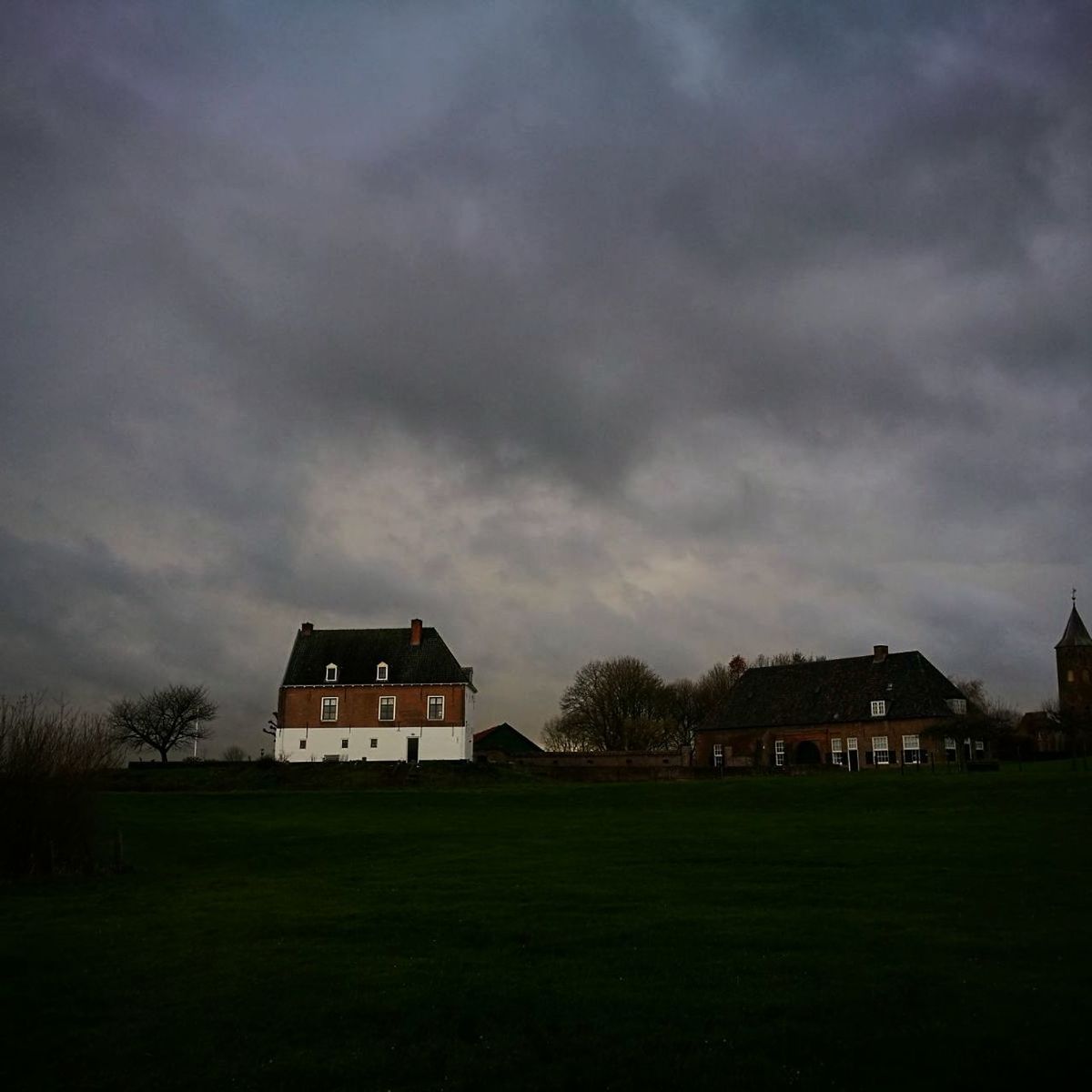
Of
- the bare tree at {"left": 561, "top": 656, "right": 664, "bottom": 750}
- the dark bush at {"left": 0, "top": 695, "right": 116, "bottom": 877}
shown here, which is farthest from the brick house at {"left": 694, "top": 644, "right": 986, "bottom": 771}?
the dark bush at {"left": 0, "top": 695, "right": 116, "bottom": 877}

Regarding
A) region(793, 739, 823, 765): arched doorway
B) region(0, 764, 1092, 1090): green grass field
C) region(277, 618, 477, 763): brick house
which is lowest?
region(0, 764, 1092, 1090): green grass field

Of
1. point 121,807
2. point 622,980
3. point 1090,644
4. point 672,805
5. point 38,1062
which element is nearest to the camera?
point 38,1062

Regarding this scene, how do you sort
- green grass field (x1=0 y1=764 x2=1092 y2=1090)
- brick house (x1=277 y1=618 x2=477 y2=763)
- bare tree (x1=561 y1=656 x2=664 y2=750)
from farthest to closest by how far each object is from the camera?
bare tree (x1=561 y1=656 x2=664 y2=750) < brick house (x1=277 y1=618 x2=477 y2=763) < green grass field (x1=0 y1=764 x2=1092 y2=1090)

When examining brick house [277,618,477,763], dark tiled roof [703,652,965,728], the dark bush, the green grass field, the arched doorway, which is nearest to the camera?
the green grass field

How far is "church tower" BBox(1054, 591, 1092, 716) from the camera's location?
4385 inches

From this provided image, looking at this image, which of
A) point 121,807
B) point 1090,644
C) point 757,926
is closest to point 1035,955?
Answer: point 757,926

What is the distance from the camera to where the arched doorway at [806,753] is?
78.7m

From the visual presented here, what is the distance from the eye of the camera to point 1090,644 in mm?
112188

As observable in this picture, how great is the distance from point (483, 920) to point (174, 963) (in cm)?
514

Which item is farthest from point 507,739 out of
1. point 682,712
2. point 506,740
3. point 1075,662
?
point 1075,662

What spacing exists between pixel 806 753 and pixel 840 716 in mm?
4346

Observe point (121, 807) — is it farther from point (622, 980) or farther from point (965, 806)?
point (622, 980)

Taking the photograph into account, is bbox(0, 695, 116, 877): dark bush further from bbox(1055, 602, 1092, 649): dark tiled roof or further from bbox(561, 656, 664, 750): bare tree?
bbox(1055, 602, 1092, 649): dark tiled roof

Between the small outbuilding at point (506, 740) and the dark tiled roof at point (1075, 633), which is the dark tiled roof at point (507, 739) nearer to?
the small outbuilding at point (506, 740)
